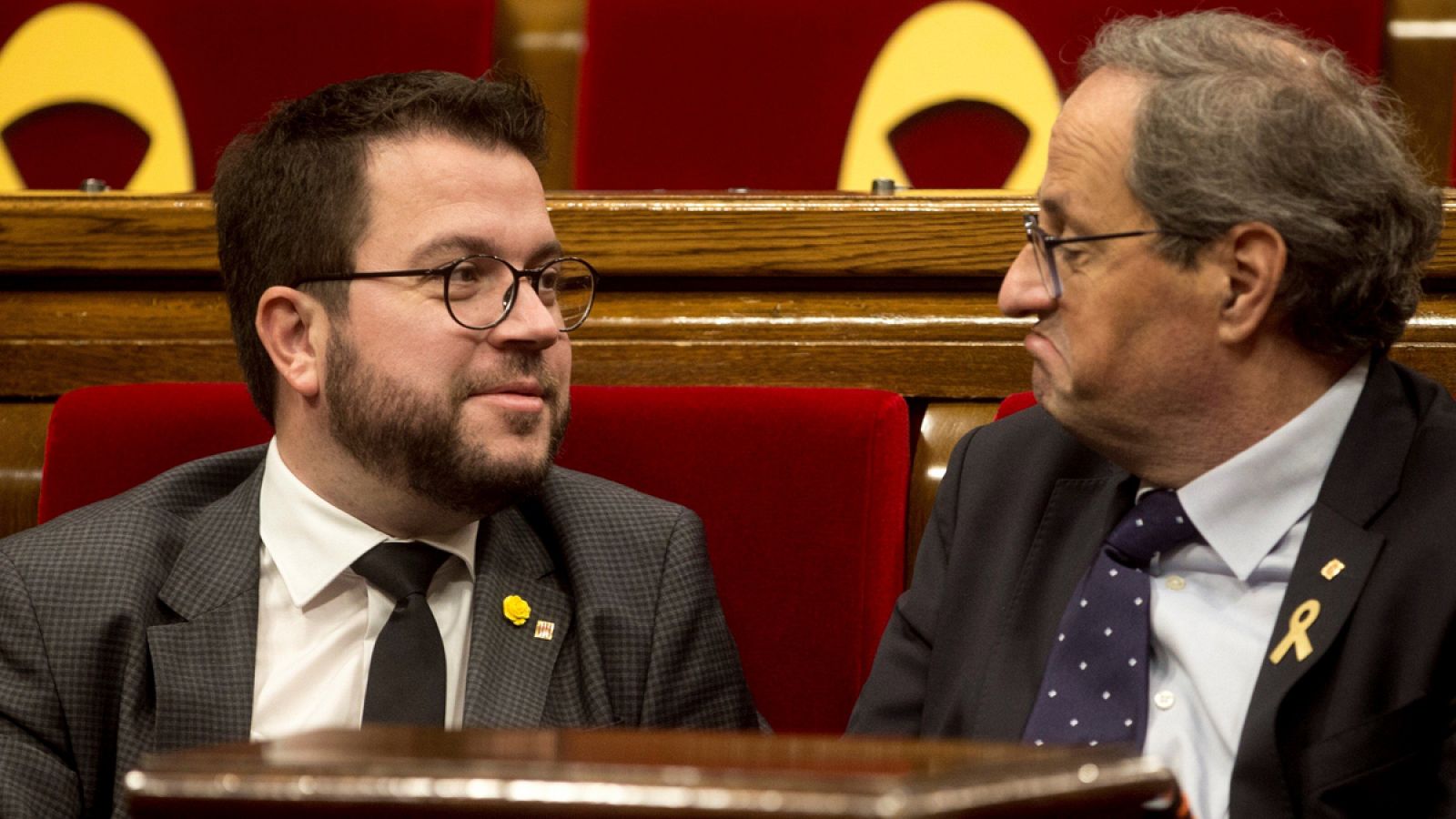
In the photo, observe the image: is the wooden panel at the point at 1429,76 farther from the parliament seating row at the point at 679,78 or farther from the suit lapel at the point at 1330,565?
the suit lapel at the point at 1330,565

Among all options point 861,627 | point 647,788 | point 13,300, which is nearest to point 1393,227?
point 861,627

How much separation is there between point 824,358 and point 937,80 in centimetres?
49

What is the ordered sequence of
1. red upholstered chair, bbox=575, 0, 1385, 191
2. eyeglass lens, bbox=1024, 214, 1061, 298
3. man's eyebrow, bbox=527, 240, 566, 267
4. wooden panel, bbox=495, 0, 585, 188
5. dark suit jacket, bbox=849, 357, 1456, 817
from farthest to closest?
wooden panel, bbox=495, 0, 585, 188 → red upholstered chair, bbox=575, 0, 1385, 191 → man's eyebrow, bbox=527, 240, 566, 267 → eyeglass lens, bbox=1024, 214, 1061, 298 → dark suit jacket, bbox=849, 357, 1456, 817

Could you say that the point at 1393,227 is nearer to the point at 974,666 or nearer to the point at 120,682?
the point at 974,666

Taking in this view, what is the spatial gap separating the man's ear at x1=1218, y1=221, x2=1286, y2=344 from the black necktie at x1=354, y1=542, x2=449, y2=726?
1.45 ft

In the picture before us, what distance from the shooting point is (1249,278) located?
800mm

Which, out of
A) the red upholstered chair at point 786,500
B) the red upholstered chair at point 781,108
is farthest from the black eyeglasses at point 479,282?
the red upholstered chair at point 781,108

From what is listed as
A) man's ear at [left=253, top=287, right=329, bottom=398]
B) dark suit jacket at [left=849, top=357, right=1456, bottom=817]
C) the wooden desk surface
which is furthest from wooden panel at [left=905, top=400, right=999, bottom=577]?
the wooden desk surface

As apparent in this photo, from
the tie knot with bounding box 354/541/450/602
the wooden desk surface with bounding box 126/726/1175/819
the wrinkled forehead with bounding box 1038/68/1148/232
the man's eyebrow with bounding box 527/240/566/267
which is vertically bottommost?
the tie knot with bounding box 354/541/450/602

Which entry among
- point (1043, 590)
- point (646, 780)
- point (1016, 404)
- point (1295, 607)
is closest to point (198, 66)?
point (1016, 404)

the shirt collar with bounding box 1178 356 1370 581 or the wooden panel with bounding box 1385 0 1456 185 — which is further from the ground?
the wooden panel with bounding box 1385 0 1456 185

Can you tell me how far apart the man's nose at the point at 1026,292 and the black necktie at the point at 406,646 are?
35cm

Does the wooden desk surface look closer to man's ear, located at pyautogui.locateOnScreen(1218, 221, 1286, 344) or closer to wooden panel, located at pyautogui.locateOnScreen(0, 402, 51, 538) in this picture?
man's ear, located at pyautogui.locateOnScreen(1218, 221, 1286, 344)

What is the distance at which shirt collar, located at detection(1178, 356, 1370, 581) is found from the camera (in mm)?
798
